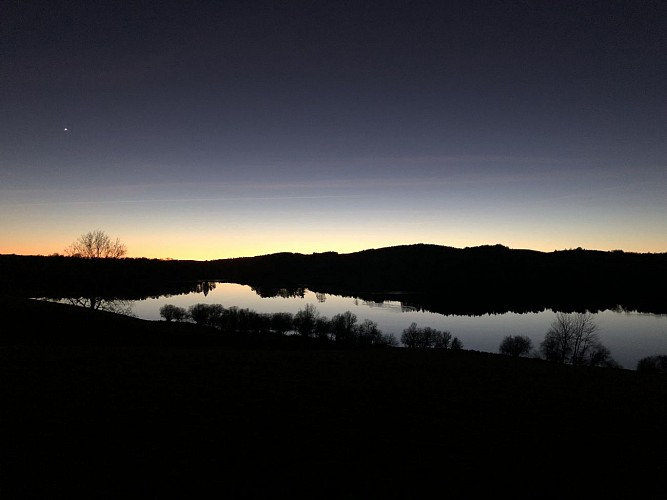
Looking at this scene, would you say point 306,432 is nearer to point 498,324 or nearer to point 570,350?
point 570,350

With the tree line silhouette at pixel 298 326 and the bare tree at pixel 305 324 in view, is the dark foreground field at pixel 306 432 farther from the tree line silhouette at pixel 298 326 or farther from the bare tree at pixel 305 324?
the bare tree at pixel 305 324

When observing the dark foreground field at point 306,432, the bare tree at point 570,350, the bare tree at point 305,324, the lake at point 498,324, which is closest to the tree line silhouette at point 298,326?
the bare tree at point 305,324

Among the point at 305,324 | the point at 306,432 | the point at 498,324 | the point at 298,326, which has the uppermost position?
the point at 306,432

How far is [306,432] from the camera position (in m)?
12.5

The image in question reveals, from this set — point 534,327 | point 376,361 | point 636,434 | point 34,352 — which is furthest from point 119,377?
point 534,327

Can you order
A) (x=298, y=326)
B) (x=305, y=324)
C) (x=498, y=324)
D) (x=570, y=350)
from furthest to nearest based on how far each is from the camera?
1. (x=498, y=324)
2. (x=298, y=326)
3. (x=305, y=324)
4. (x=570, y=350)

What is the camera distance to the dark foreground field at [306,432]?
369 inches

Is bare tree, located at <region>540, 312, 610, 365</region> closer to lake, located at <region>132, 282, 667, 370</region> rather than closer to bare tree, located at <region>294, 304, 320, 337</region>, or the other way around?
lake, located at <region>132, 282, 667, 370</region>

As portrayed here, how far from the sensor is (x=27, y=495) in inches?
316

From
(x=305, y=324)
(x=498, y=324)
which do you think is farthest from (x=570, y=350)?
(x=305, y=324)

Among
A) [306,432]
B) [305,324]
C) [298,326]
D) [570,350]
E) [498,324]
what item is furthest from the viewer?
[498,324]

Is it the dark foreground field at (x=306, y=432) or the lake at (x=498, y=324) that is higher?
the dark foreground field at (x=306, y=432)

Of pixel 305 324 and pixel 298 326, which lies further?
pixel 298 326

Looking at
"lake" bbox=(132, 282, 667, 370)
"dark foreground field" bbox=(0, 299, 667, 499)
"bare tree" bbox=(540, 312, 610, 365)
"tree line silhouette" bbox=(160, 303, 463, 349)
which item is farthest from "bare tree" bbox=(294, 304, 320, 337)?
"dark foreground field" bbox=(0, 299, 667, 499)
